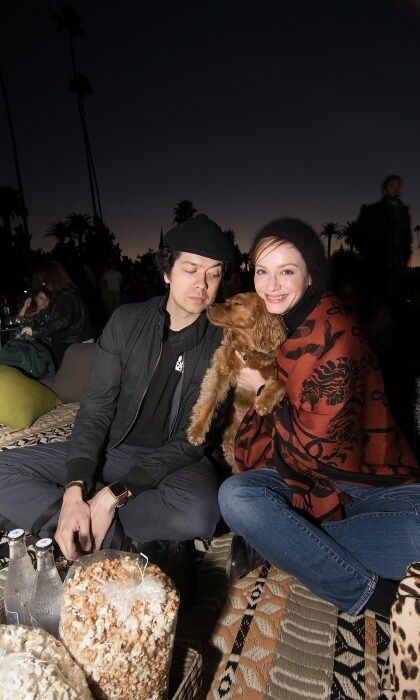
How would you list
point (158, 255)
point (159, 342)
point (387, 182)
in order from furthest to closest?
point (387, 182) → point (158, 255) → point (159, 342)

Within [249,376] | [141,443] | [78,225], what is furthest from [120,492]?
[78,225]

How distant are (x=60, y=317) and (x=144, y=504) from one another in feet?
13.2

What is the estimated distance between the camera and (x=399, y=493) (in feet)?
6.80

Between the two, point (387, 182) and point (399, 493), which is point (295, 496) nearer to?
point (399, 493)

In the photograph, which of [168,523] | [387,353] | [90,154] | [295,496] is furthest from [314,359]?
[90,154]

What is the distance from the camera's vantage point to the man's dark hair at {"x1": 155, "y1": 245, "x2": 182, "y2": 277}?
246 cm

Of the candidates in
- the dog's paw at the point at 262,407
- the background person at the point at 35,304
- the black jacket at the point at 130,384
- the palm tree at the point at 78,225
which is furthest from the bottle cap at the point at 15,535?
the palm tree at the point at 78,225

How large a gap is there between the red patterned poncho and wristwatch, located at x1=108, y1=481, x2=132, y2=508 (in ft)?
2.69

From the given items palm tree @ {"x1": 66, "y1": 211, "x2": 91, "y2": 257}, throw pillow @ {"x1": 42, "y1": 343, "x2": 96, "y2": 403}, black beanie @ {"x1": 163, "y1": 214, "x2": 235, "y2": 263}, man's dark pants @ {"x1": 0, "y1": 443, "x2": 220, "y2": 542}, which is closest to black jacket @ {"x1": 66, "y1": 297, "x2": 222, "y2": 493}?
man's dark pants @ {"x1": 0, "y1": 443, "x2": 220, "y2": 542}

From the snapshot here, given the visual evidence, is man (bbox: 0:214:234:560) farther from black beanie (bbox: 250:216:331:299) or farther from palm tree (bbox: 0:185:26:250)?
palm tree (bbox: 0:185:26:250)

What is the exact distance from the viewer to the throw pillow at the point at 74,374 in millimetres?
4953

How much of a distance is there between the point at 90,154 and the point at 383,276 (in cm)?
2988

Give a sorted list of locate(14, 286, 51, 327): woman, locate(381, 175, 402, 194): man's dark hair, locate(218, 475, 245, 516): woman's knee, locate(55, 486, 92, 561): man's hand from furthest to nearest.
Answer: locate(14, 286, 51, 327): woman < locate(381, 175, 402, 194): man's dark hair < locate(218, 475, 245, 516): woman's knee < locate(55, 486, 92, 561): man's hand

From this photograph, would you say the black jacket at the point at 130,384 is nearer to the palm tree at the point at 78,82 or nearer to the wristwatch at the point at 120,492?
the wristwatch at the point at 120,492
